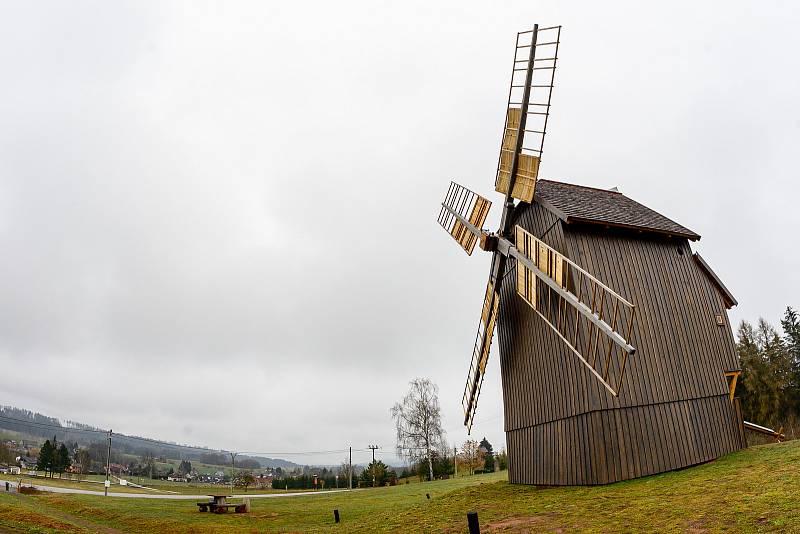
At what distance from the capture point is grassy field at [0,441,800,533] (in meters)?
9.47

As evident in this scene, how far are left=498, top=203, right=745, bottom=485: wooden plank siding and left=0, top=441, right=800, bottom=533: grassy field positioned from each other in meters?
0.71

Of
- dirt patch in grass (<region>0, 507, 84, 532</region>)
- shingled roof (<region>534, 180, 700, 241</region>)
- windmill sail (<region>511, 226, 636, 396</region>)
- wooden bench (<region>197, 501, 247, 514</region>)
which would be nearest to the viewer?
windmill sail (<region>511, 226, 636, 396</region>)

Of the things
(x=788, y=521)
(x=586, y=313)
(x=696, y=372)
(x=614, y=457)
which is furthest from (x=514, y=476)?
(x=788, y=521)

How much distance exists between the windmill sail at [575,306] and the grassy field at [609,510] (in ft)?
10.1

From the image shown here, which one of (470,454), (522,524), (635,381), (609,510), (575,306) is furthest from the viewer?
(470,454)

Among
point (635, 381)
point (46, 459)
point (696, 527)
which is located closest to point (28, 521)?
point (696, 527)

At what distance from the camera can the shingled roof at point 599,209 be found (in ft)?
57.4

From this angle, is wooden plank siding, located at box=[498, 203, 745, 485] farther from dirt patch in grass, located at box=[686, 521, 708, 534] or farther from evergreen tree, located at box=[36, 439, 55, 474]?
evergreen tree, located at box=[36, 439, 55, 474]

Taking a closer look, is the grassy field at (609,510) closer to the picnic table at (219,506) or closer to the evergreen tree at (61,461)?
the picnic table at (219,506)

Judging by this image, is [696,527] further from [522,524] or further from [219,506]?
[219,506]

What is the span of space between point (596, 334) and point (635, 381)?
2.02 m

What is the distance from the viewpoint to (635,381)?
51.4ft

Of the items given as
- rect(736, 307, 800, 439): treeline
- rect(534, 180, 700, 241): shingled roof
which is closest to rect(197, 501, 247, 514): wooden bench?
rect(534, 180, 700, 241): shingled roof

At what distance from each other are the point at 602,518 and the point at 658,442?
5448 millimetres
